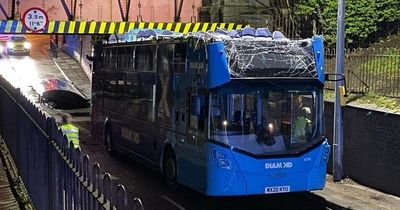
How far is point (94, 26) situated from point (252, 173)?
12.4 m

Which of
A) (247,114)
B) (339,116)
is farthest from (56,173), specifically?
(339,116)

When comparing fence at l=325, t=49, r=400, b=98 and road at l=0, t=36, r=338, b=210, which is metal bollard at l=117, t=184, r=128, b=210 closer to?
road at l=0, t=36, r=338, b=210

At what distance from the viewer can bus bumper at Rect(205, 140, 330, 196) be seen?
1101 centimetres

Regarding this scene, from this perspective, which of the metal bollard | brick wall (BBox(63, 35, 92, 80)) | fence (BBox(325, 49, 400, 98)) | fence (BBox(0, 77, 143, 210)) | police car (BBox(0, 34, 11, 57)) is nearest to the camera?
the metal bollard

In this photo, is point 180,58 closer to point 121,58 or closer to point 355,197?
point 121,58

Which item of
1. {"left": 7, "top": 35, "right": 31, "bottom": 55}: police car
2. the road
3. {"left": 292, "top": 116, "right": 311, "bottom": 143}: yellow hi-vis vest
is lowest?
the road

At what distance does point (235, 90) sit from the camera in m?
11.1

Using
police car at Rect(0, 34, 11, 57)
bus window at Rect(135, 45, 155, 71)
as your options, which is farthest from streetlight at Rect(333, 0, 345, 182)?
police car at Rect(0, 34, 11, 57)

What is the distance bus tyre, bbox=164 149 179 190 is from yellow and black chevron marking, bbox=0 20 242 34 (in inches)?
379

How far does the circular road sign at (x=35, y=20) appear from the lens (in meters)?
20.2

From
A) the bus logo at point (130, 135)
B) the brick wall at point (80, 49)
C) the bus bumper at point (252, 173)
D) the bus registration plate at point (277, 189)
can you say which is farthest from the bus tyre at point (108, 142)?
the brick wall at point (80, 49)

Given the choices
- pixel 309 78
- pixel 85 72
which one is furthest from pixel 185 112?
pixel 85 72

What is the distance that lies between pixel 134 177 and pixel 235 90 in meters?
5.07

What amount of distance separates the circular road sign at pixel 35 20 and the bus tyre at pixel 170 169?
370 inches
